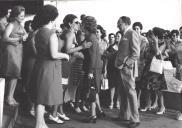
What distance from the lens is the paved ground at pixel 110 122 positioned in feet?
15.2

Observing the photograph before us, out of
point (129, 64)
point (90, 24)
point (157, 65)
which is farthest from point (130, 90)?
point (90, 24)

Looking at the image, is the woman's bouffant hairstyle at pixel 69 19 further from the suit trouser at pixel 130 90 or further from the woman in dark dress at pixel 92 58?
the suit trouser at pixel 130 90

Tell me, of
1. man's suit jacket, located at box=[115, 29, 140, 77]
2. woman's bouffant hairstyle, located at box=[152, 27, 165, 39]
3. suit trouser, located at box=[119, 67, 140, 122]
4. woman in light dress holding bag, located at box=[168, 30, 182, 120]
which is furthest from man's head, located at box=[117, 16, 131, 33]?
woman in light dress holding bag, located at box=[168, 30, 182, 120]

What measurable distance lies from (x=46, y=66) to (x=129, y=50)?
1.46 metres

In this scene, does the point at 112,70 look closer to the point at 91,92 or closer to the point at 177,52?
the point at 177,52

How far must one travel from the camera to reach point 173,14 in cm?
921

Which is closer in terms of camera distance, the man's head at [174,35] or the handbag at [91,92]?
the handbag at [91,92]

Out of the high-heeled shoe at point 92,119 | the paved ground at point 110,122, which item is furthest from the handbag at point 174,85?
the high-heeled shoe at point 92,119

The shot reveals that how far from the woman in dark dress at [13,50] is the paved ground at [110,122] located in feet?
1.53

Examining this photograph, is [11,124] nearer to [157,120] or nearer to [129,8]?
[157,120]

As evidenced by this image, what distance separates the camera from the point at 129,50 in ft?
15.8

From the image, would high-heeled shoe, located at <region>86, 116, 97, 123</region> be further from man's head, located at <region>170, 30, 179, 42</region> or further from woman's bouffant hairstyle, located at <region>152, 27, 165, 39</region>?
man's head, located at <region>170, 30, 179, 42</region>

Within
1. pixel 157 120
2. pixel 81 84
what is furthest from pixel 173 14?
pixel 81 84

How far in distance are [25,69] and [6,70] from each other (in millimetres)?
285
